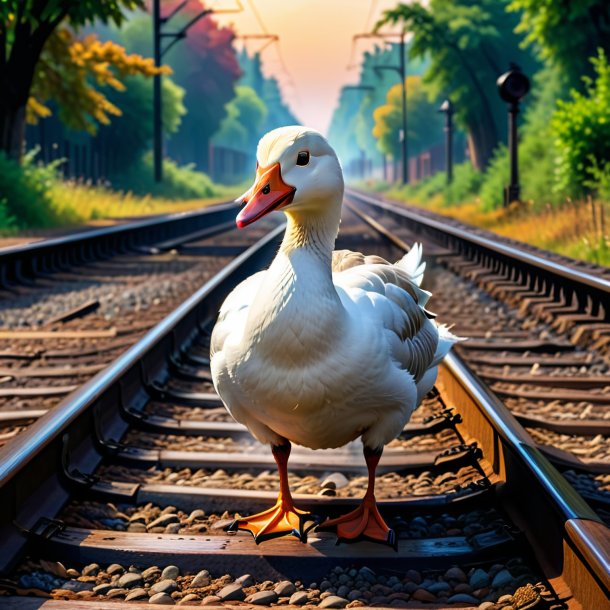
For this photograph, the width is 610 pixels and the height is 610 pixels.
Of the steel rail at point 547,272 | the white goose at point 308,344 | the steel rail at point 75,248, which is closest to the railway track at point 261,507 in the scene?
the white goose at point 308,344

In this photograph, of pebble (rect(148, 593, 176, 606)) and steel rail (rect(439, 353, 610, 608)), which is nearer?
steel rail (rect(439, 353, 610, 608))

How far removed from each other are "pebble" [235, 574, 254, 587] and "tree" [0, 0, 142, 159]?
16799 millimetres

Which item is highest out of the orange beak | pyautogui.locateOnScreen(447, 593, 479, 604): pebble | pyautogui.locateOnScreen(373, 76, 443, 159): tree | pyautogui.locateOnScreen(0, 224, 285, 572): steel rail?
pyautogui.locateOnScreen(373, 76, 443, 159): tree

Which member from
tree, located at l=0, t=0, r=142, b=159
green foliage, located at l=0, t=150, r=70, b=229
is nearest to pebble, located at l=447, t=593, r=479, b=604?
green foliage, located at l=0, t=150, r=70, b=229

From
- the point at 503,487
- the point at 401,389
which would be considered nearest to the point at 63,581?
the point at 401,389

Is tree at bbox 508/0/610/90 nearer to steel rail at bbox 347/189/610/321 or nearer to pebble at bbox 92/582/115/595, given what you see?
steel rail at bbox 347/189/610/321

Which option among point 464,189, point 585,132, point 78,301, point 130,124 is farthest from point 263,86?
point 78,301

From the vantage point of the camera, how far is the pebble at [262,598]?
118 inches

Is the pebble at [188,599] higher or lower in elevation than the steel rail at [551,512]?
lower

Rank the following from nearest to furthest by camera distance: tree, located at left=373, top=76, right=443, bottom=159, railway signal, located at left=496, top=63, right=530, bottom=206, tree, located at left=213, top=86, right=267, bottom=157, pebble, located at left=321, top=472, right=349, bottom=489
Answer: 1. pebble, located at left=321, top=472, right=349, bottom=489
2. railway signal, located at left=496, top=63, right=530, bottom=206
3. tree, located at left=373, top=76, right=443, bottom=159
4. tree, located at left=213, top=86, right=267, bottom=157

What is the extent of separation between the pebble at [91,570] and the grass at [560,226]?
32.2 feet

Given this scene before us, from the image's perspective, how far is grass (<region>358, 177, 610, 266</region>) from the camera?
13.0 meters

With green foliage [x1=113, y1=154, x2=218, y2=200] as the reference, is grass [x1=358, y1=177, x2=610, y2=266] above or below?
below

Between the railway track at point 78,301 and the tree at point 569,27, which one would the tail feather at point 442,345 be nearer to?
the railway track at point 78,301
